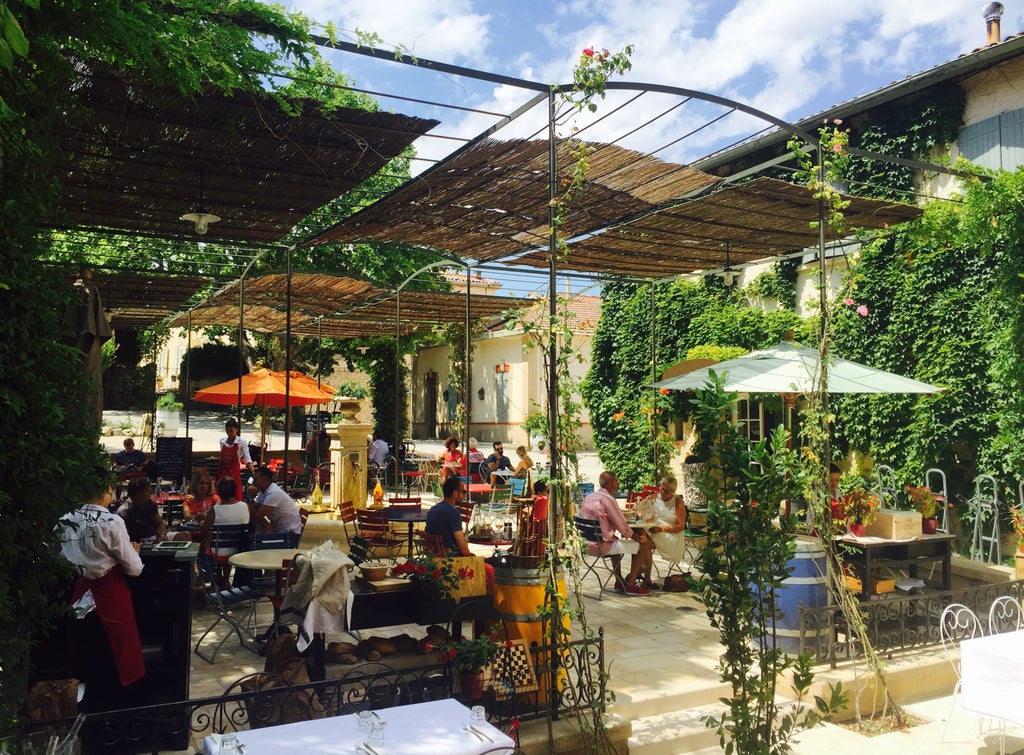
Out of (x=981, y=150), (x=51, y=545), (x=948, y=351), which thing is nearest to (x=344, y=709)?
(x=51, y=545)

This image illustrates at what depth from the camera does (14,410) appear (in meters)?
2.78

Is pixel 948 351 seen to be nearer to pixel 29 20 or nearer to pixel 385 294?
pixel 385 294

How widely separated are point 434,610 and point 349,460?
279 inches

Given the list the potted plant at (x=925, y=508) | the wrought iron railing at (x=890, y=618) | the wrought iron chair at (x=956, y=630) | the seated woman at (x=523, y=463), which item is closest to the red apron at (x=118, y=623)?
the wrought iron railing at (x=890, y=618)

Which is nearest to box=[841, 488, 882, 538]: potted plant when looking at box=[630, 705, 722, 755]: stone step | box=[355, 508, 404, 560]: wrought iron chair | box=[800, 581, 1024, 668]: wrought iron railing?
box=[800, 581, 1024, 668]: wrought iron railing

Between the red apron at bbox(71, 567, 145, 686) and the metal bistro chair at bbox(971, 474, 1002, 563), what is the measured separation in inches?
337

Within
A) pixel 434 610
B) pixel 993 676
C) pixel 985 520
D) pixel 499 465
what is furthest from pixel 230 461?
pixel 985 520

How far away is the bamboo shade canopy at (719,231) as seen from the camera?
6.86 metres

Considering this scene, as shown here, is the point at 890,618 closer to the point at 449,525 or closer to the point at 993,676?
the point at 993,676

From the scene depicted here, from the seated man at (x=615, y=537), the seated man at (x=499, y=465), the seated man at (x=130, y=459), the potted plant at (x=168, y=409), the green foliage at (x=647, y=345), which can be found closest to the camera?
the seated man at (x=615, y=537)

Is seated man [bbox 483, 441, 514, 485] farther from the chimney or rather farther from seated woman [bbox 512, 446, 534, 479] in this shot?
the chimney

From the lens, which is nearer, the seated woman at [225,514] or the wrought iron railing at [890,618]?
the wrought iron railing at [890,618]

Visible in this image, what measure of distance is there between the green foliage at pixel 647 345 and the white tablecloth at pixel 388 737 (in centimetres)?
808

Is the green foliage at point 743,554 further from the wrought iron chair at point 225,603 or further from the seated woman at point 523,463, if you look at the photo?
the seated woman at point 523,463
